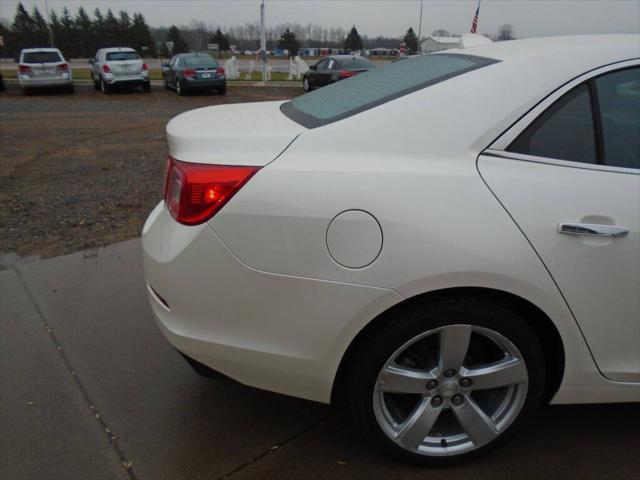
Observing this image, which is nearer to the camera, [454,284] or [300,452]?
[454,284]

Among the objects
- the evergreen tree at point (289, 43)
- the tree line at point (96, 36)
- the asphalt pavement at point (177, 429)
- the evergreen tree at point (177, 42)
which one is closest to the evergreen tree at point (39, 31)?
the tree line at point (96, 36)

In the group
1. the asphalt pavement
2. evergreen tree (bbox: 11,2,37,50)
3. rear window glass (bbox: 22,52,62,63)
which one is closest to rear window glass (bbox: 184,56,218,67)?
rear window glass (bbox: 22,52,62,63)

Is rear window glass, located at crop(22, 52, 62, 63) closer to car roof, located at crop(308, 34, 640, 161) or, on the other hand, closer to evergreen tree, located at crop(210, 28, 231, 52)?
car roof, located at crop(308, 34, 640, 161)

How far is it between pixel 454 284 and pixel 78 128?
417 inches

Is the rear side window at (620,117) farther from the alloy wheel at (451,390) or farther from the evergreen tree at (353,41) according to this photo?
the evergreen tree at (353,41)

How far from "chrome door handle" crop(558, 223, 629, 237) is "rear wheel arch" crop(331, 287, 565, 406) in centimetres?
28

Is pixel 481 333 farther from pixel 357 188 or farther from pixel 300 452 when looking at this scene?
pixel 300 452

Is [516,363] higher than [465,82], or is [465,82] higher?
[465,82]

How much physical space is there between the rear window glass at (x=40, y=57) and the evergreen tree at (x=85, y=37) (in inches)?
2124

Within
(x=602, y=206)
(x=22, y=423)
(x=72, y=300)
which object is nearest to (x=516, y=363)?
(x=602, y=206)

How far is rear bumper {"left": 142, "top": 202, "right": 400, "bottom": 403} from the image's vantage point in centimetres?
176

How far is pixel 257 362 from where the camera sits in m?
1.90

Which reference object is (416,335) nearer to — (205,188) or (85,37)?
(205,188)

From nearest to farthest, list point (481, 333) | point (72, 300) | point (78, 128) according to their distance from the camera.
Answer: point (481, 333) → point (72, 300) → point (78, 128)
